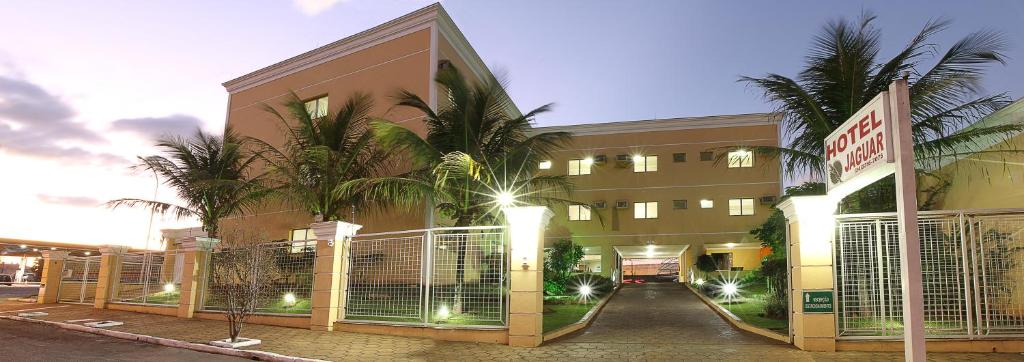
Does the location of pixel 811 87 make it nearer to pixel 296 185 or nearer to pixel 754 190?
pixel 296 185

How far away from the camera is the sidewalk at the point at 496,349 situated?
8984 mm

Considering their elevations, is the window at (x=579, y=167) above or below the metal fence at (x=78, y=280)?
above

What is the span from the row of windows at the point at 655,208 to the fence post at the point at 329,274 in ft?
62.5

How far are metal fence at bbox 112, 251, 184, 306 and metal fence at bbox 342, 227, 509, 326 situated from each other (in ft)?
24.5

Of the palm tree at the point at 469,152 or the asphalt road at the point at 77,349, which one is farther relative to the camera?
the palm tree at the point at 469,152

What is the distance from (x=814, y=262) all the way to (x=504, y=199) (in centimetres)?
625

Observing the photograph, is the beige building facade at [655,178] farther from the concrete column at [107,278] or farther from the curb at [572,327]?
the curb at [572,327]

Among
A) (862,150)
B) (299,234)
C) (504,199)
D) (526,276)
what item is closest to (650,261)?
(299,234)

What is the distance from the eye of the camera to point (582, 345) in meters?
10.3

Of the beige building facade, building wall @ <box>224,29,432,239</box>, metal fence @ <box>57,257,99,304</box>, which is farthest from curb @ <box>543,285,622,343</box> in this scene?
metal fence @ <box>57,257,99,304</box>

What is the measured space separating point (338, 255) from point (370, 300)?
3.63 feet

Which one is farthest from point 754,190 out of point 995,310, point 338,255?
point 338,255

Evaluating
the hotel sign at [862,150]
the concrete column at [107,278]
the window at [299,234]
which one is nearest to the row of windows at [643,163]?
the window at [299,234]

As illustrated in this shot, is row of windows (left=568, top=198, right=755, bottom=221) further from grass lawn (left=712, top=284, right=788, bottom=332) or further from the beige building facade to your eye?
grass lawn (left=712, top=284, right=788, bottom=332)
